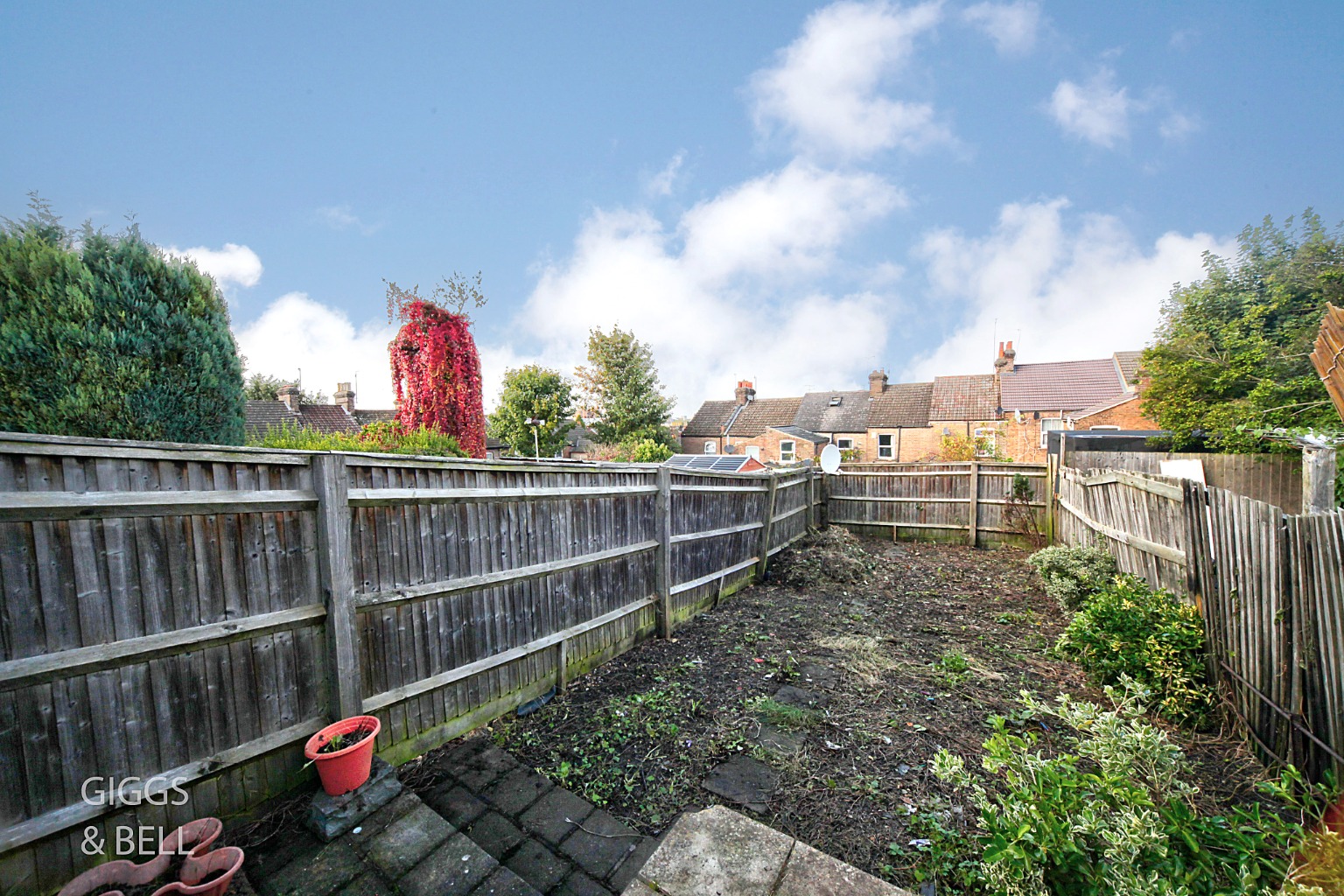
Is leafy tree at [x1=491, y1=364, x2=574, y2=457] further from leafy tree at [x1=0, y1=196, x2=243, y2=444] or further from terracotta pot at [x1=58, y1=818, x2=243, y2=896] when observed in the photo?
terracotta pot at [x1=58, y1=818, x2=243, y2=896]

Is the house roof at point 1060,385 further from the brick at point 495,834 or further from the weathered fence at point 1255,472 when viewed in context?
the brick at point 495,834

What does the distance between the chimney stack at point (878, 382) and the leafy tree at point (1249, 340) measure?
1658cm

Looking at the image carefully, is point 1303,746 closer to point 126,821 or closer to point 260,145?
point 126,821

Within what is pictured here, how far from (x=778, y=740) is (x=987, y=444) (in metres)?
21.6

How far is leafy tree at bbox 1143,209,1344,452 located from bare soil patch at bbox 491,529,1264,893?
6.36 meters

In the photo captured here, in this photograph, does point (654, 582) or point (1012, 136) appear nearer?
point (654, 582)

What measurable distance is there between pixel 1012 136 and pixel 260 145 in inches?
374

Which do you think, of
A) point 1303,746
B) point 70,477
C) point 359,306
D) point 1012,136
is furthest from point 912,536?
point 70,477

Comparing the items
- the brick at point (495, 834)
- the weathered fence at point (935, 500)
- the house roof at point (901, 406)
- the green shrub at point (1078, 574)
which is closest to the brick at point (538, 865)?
the brick at point (495, 834)

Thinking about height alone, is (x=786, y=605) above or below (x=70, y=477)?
below

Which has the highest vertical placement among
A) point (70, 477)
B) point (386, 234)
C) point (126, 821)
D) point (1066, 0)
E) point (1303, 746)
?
point (1066, 0)

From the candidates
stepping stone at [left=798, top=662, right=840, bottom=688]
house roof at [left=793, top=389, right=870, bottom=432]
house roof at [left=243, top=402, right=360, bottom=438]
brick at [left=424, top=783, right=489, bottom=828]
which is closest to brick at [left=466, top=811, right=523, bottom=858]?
brick at [left=424, top=783, right=489, bottom=828]

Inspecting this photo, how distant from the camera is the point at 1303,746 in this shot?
2520 mm

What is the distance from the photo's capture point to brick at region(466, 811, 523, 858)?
7.68ft
